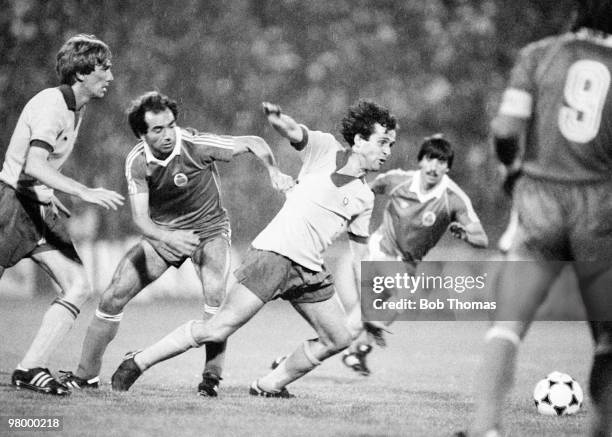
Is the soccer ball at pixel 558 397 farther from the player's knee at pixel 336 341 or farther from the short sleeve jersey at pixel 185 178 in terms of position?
the short sleeve jersey at pixel 185 178

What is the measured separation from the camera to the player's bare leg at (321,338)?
4.86 metres

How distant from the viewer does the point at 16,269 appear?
1164cm

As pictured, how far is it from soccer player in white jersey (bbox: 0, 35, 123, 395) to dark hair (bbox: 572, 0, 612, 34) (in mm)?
2604

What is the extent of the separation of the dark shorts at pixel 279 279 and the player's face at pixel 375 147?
655 mm

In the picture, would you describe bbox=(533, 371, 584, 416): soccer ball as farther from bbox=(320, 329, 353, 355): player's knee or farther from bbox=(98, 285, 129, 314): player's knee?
bbox=(98, 285, 129, 314): player's knee

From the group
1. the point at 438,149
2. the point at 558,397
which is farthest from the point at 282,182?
the point at 438,149

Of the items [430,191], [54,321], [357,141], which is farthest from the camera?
[430,191]

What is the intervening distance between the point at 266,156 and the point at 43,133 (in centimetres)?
120

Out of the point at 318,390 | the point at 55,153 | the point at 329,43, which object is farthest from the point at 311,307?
the point at 329,43

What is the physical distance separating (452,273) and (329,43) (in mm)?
5659

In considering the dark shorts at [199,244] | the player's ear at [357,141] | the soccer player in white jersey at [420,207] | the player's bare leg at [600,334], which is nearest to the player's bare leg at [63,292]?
the dark shorts at [199,244]

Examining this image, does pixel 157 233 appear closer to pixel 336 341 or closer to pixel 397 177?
pixel 336 341

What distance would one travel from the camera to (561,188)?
2.99 m

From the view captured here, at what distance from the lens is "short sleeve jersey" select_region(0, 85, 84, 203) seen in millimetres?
4652
